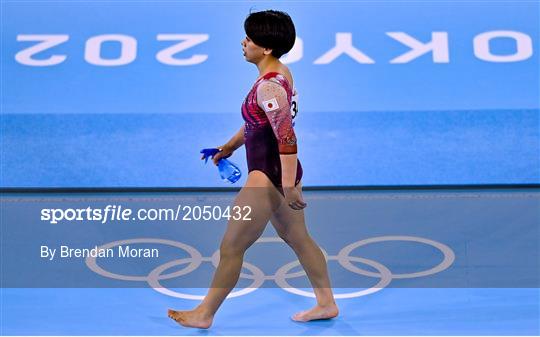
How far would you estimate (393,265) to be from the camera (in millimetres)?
5406

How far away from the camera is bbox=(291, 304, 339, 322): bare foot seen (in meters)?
4.55

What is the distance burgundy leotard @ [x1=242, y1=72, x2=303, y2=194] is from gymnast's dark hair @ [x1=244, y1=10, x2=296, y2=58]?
16cm

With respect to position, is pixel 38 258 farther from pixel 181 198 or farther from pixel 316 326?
pixel 316 326

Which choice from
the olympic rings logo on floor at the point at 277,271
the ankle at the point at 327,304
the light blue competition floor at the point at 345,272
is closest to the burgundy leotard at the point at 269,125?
the ankle at the point at 327,304

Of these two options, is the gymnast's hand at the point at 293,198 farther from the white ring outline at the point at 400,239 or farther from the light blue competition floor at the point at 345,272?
the white ring outline at the point at 400,239

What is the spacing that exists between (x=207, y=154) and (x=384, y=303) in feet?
4.22

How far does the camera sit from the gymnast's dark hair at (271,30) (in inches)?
169

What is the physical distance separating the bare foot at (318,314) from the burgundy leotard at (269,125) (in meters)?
0.70

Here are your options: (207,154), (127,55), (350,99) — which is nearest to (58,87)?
(127,55)

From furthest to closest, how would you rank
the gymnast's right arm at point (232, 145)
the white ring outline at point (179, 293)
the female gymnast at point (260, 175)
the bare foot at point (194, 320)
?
1. the white ring outline at point (179, 293)
2. the gymnast's right arm at point (232, 145)
3. the bare foot at point (194, 320)
4. the female gymnast at point (260, 175)

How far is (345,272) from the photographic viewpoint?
5301 mm

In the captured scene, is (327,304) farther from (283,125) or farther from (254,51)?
(254,51)

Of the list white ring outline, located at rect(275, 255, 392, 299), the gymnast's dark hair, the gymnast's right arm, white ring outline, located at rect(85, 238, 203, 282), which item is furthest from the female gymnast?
white ring outline, located at rect(85, 238, 203, 282)

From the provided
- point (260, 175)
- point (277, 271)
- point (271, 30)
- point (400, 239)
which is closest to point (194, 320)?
point (260, 175)
